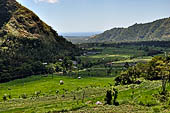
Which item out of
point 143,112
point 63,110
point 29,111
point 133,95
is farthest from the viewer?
point 133,95

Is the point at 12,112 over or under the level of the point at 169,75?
under

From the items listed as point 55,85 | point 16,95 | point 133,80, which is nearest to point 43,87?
point 55,85

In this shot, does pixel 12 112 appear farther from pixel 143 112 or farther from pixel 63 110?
pixel 143 112

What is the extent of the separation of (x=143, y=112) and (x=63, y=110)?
25214 millimetres

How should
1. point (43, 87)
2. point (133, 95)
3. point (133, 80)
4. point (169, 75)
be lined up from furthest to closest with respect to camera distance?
point (43, 87) → point (133, 80) → point (169, 75) → point (133, 95)

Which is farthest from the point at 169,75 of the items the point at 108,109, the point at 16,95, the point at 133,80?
the point at 16,95

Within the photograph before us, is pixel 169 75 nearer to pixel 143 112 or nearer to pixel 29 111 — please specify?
pixel 143 112

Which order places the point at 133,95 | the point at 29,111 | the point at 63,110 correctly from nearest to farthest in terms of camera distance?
the point at 63,110, the point at 29,111, the point at 133,95

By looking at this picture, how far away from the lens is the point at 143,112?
68.4 m

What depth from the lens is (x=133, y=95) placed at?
9619 cm

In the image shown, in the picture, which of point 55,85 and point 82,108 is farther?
point 55,85

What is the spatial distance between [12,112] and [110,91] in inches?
1408

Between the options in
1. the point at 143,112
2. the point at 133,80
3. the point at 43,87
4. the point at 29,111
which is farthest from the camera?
the point at 43,87

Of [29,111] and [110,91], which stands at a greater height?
[110,91]
